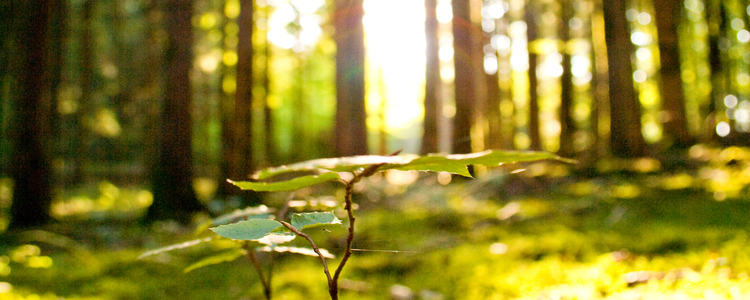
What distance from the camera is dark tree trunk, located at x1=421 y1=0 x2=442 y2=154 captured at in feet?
25.8

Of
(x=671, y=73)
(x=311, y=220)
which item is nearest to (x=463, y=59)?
(x=671, y=73)

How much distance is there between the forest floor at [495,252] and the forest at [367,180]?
27 millimetres

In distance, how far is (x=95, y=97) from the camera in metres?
12.8

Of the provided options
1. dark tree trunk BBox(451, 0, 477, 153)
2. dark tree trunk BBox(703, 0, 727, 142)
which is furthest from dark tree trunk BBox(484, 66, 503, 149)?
dark tree trunk BBox(703, 0, 727, 142)

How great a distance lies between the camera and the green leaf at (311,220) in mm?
683

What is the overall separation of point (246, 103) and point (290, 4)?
6.96 m

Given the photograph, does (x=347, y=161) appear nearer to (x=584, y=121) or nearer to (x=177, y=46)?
(x=177, y=46)

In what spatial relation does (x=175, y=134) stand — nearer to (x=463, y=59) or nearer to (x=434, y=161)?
(x=463, y=59)

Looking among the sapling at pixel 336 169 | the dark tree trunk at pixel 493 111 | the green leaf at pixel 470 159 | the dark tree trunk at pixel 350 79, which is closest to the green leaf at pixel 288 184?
the sapling at pixel 336 169

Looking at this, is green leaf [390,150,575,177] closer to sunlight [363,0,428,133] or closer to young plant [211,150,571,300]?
young plant [211,150,571,300]

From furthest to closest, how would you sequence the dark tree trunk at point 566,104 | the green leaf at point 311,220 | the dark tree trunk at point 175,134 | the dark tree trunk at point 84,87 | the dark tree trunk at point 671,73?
the dark tree trunk at point 566,104 → the dark tree trunk at point 84,87 → the dark tree trunk at point 671,73 → the dark tree trunk at point 175,134 → the green leaf at point 311,220

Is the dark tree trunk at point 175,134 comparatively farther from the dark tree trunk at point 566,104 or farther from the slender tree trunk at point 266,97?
the dark tree trunk at point 566,104

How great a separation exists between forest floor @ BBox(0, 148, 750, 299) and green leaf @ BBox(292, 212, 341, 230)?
387 millimetres

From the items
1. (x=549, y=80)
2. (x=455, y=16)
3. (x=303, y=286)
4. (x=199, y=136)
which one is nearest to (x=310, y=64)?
(x=199, y=136)
